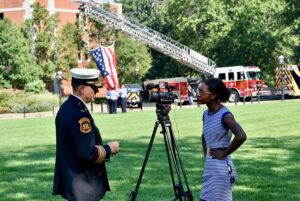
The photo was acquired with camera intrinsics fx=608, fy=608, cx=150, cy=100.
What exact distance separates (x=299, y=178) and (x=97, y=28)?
4704cm

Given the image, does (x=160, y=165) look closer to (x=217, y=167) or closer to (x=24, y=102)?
(x=217, y=167)

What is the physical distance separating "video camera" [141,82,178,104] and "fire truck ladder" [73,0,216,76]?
42760 millimetres

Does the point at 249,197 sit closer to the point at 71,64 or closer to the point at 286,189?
the point at 286,189

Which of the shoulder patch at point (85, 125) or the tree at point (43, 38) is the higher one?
the tree at point (43, 38)

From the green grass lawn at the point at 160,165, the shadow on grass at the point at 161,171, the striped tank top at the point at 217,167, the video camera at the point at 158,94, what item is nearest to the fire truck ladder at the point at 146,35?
the green grass lawn at the point at 160,165

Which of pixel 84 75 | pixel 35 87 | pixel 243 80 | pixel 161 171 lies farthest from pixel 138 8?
pixel 84 75

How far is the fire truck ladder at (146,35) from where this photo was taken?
5053 centimetres

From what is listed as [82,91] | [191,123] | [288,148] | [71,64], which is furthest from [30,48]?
[82,91]

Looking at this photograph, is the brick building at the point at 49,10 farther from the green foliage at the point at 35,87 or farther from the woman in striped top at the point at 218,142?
the woman in striped top at the point at 218,142

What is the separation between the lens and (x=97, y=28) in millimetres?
56375

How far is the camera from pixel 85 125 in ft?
17.4

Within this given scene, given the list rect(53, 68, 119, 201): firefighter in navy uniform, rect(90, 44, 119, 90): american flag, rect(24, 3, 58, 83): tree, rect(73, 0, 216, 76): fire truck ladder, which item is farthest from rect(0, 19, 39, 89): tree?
rect(53, 68, 119, 201): firefighter in navy uniform

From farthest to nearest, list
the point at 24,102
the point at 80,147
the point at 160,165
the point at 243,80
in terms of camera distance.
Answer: the point at 243,80, the point at 24,102, the point at 160,165, the point at 80,147

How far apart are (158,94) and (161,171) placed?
4620 millimetres
